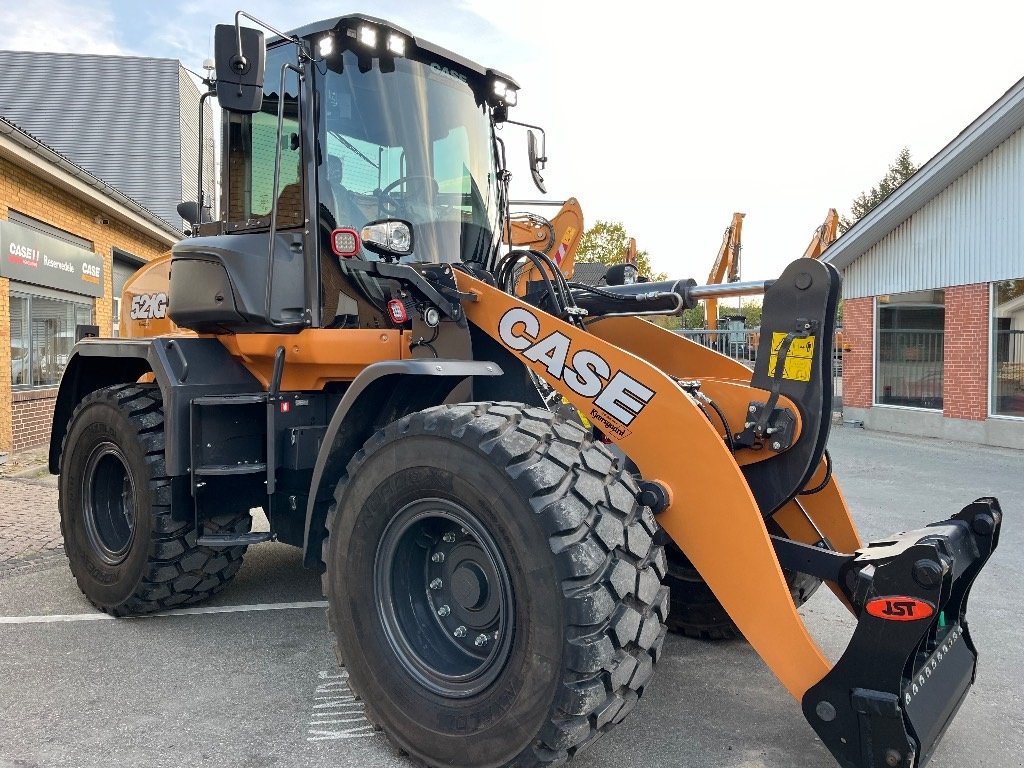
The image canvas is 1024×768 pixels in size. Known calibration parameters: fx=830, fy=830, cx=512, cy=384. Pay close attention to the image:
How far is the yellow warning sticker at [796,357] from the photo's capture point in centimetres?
313

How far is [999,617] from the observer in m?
4.73

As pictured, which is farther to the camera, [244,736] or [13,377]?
[13,377]

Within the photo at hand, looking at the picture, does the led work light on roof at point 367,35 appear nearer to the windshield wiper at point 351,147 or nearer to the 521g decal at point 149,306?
the windshield wiper at point 351,147

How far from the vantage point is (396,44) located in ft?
13.2

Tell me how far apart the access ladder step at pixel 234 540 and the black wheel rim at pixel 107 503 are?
818mm

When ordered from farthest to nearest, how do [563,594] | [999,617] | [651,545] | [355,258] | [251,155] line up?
[999,617], [251,155], [355,258], [651,545], [563,594]

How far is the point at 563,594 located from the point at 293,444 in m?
2.06

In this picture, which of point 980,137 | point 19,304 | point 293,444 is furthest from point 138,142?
point 293,444

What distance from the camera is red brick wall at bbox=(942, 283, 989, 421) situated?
1361 centimetres

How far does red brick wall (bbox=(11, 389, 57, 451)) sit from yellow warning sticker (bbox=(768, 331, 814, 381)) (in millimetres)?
10537

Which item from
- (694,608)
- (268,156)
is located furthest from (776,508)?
(268,156)

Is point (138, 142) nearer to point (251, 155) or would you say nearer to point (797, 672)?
Result: point (251, 155)

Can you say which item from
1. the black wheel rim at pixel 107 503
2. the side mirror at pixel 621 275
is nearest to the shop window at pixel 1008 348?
the side mirror at pixel 621 275

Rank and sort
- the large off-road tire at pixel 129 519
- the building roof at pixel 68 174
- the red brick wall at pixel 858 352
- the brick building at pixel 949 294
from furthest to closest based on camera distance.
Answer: the red brick wall at pixel 858 352 < the brick building at pixel 949 294 < the building roof at pixel 68 174 < the large off-road tire at pixel 129 519
